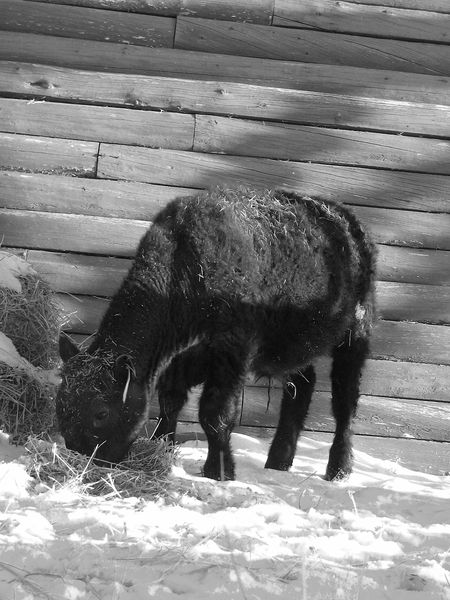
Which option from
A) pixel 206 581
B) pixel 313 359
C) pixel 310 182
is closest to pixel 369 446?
pixel 313 359

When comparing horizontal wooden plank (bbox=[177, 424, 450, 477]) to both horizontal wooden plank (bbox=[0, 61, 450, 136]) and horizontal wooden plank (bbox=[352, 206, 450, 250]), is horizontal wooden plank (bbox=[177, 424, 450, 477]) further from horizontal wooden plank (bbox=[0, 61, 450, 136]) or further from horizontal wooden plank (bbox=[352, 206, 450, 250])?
horizontal wooden plank (bbox=[0, 61, 450, 136])

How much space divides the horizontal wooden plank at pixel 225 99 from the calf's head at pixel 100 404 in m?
2.41

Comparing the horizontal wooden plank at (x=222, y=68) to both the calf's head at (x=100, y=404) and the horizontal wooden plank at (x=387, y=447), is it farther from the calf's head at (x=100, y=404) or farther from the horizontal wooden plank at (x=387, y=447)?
the horizontal wooden plank at (x=387, y=447)

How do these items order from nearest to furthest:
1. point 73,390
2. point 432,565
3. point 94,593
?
1. point 94,593
2. point 432,565
3. point 73,390

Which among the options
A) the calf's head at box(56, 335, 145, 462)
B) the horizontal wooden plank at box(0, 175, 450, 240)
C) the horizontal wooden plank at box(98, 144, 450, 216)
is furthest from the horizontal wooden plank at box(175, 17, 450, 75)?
the calf's head at box(56, 335, 145, 462)

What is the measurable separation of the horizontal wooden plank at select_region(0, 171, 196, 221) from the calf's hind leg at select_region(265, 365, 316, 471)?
179 cm

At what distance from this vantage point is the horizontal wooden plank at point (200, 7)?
20.8ft

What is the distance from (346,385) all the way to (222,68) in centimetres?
276

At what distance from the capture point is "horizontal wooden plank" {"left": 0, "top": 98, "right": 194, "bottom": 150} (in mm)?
6219

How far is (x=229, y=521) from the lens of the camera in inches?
145

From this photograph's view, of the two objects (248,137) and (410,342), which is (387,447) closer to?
(410,342)

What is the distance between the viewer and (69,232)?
6.25 meters

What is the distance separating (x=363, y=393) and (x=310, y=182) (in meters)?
1.82

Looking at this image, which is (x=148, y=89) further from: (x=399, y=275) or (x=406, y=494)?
(x=406, y=494)
